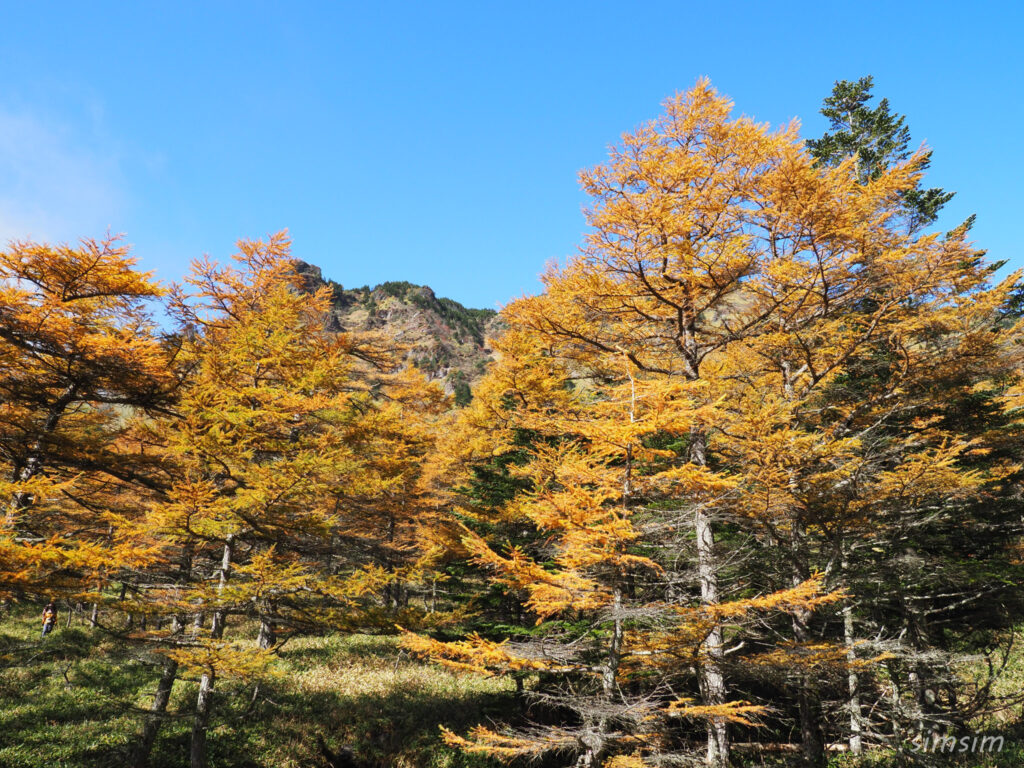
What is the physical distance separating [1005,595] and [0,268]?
22156 millimetres

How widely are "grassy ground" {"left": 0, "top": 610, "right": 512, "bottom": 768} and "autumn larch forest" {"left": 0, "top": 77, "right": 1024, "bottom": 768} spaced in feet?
0.38

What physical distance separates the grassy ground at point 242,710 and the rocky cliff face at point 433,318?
101 meters

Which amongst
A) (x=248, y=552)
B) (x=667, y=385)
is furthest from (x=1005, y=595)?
(x=248, y=552)

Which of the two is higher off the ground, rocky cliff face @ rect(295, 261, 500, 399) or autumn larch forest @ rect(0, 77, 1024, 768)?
rocky cliff face @ rect(295, 261, 500, 399)

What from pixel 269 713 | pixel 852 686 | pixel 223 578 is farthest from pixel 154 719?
pixel 852 686

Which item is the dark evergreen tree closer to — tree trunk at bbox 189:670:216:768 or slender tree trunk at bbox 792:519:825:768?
slender tree trunk at bbox 792:519:825:768

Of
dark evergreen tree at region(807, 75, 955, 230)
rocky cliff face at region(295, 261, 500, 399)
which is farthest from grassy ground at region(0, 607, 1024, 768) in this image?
rocky cliff face at region(295, 261, 500, 399)

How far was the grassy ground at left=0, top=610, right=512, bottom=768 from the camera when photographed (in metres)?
11.3

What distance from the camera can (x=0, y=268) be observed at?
8.12m

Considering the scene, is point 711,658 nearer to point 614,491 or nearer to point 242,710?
point 614,491

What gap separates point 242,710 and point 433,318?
156587 millimetres

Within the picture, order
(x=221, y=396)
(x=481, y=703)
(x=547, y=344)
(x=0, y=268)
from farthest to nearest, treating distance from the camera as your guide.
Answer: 1. (x=481, y=703)
2. (x=547, y=344)
3. (x=221, y=396)
4. (x=0, y=268)

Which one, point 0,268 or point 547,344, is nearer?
point 0,268

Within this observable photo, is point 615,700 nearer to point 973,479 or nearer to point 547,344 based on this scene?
point 547,344
